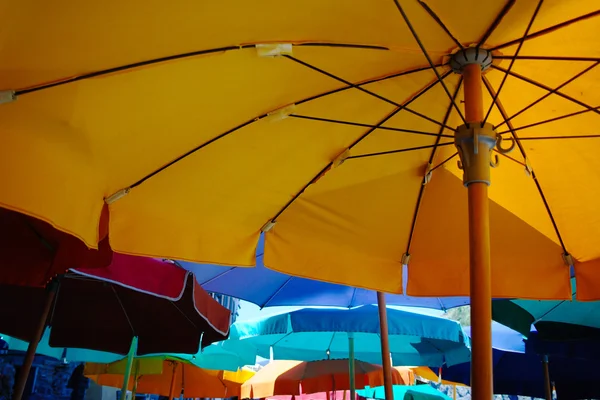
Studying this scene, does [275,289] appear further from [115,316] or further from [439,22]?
[439,22]

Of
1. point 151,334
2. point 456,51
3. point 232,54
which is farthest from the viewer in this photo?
point 151,334

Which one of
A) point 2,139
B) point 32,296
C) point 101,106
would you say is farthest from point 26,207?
point 32,296

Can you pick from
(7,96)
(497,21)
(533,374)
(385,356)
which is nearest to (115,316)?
(385,356)

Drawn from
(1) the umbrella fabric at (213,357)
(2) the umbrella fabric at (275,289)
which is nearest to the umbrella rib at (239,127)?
(2) the umbrella fabric at (275,289)

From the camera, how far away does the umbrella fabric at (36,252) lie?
279 cm

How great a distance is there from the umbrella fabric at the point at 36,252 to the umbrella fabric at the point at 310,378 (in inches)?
219

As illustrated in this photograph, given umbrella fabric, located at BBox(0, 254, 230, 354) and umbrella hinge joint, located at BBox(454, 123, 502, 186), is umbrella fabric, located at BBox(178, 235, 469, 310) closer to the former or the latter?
umbrella fabric, located at BBox(0, 254, 230, 354)

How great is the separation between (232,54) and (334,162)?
3.32 feet

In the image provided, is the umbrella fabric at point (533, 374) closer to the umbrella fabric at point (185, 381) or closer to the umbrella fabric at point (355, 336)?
the umbrella fabric at point (355, 336)

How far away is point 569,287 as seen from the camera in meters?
3.17

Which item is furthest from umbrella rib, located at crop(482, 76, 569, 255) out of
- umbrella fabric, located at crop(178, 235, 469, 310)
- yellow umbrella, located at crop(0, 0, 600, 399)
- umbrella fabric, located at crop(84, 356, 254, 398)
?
umbrella fabric, located at crop(84, 356, 254, 398)

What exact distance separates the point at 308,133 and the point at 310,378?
6181mm

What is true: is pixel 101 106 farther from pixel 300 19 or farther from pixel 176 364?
pixel 176 364

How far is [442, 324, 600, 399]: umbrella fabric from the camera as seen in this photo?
6.55 meters
